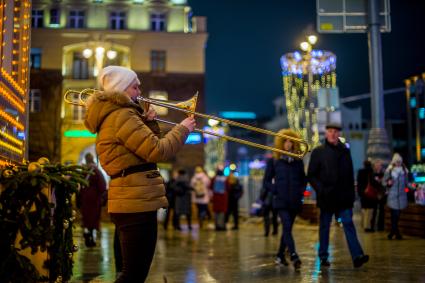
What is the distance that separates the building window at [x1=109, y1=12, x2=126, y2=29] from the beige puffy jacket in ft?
135

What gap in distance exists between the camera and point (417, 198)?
15719mm

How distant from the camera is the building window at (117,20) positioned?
44.4m

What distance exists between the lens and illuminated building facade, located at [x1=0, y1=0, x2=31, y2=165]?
250 inches

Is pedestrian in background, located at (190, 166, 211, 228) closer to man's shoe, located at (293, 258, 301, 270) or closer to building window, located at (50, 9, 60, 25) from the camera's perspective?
man's shoe, located at (293, 258, 301, 270)

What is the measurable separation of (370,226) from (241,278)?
902cm

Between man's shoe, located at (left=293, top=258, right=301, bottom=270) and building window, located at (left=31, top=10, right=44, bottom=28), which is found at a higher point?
building window, located at (left=31, top=10, right=44, bottom=28)

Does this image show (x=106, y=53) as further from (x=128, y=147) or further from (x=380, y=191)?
(x=128, y=147)

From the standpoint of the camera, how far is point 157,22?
1769 inches

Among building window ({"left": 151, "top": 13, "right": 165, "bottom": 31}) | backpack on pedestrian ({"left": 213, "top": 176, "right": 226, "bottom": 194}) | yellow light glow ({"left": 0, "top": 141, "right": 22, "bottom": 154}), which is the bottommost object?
backpack on pedestrian ({"left": 213, "top": 176, "right": 226, "bottom": 194})

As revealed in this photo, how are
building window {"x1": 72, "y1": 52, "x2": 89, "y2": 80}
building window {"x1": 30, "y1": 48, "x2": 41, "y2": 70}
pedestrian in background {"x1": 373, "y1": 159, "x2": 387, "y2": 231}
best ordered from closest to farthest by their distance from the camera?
pedestrian in background {"x1": 373, "y1": 159, "x2": 387, "y2": 231}
building window {"x1": 72, "y1": 52, "x2": 89, "y2": 80}
building window {"x1": 30, "y1": 48, "x2": 41, "y2": 70}

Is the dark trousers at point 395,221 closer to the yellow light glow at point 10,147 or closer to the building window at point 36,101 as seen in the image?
the yellow light glow at point 10,147

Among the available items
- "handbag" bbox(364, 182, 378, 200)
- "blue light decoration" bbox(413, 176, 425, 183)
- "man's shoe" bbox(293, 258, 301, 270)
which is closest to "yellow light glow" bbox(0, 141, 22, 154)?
"man's shoe" bbox(293, 258, 301, 270)

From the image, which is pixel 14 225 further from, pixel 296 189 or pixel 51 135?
pixel 51 135

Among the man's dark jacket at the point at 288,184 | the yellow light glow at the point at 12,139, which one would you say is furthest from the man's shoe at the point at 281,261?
the yellow light glow at the point at 12,139
